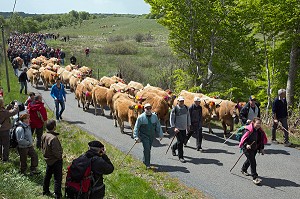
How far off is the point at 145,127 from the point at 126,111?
424 centimetres

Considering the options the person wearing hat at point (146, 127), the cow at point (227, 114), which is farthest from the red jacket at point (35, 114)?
the cow at point (227, 114)

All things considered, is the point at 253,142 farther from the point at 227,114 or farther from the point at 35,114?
the point at 35,114

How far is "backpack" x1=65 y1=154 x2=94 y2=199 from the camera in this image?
20.3 ft

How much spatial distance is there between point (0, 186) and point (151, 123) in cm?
A: 419

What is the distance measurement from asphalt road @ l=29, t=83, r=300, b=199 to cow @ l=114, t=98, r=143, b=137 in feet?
1.92

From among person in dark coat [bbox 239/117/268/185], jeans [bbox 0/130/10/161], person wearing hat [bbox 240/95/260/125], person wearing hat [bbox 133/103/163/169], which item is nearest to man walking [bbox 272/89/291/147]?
person wearing hat [bbox 240/95/260/125]

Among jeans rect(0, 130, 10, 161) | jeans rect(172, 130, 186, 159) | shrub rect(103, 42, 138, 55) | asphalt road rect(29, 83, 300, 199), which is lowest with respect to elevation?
asphalt road rect(29, 83, 300, 199)

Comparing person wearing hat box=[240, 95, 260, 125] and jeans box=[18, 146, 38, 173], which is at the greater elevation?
person wearing hat box=[240, 95, 260, 125]

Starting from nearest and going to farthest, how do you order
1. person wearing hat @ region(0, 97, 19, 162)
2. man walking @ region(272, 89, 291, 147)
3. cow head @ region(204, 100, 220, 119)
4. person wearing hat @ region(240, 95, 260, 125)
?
person wearing hat @ region(0, 97, 19, 162) → person wearing hat @ region(240, 95, 260, 125) → man walking @ region(272, 89, 291, 147) → cow head @ region(204, 100, 220, 119)

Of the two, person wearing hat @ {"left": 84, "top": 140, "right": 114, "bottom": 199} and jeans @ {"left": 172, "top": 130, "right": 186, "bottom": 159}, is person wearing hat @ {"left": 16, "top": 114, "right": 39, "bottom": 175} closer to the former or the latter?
person wearing hat @ {"left": 84, "top": 140, "right": 114, "bottom": 199}

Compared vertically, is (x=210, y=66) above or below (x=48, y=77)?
above

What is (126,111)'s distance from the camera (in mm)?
14180

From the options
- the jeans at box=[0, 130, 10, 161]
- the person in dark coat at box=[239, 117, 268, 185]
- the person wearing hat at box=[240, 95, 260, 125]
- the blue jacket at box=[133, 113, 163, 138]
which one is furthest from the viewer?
the person wearing hat at box=[240, 95, 260, 125]

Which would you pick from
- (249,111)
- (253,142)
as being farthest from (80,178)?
(249,111)
